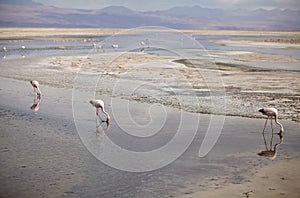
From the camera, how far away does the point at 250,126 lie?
52.7 ft

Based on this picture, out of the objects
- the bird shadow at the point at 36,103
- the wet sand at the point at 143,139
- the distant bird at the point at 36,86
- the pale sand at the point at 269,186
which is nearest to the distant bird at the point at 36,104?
the bird shadow at the point at 36,103

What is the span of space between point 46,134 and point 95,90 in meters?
9.94

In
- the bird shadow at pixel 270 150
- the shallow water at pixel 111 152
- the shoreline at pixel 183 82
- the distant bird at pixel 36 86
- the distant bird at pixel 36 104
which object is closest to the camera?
the shallow water at pixel 111 152

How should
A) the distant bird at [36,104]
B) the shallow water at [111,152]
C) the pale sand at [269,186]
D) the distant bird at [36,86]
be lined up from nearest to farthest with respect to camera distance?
the pale sand at [269,186] < the shallow water at [111,152] < the distant bird at [36,104] < the distant bird at [36,86]

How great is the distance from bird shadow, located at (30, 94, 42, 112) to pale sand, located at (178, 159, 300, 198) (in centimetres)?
1107

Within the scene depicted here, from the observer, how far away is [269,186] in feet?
33.5

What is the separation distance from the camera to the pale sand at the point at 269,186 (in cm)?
962

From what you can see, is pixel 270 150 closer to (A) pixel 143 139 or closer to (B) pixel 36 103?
(A) pixel 143 139

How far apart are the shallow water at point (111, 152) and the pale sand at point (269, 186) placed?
0.30 metres

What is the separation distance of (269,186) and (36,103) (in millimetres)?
13216

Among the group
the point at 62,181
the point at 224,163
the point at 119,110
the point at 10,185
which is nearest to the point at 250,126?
the point at 224,163

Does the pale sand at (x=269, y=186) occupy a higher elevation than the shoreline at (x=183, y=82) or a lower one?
lower

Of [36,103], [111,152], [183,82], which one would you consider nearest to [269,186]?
[111,152]

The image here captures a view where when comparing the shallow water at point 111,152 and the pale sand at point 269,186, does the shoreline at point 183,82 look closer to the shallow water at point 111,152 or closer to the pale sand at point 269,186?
the shallow water at point 111,152
